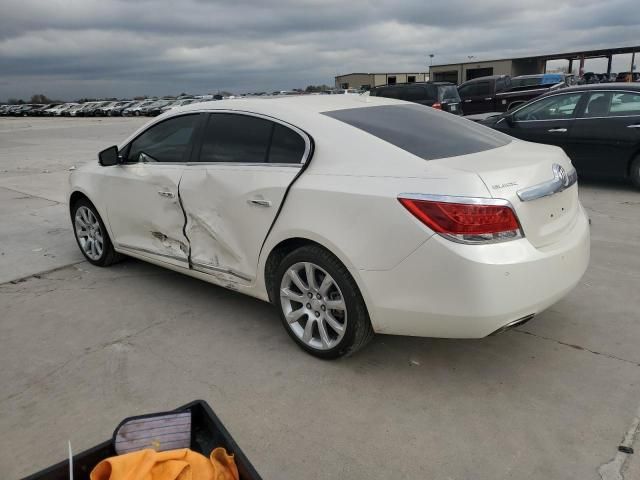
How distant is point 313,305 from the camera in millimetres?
3197

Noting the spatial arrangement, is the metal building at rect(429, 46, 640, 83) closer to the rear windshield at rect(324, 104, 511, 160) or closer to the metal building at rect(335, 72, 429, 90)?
the metal building at rect(335, 72, 429, 90)

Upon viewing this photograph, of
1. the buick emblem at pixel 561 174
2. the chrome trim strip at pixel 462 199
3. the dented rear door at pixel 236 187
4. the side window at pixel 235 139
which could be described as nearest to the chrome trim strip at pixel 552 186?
the buick emblem at pixel 561 174

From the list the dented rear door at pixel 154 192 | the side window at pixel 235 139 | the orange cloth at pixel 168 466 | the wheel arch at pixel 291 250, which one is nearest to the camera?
the orange cloth at pixel 168 466

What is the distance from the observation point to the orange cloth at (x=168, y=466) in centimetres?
164

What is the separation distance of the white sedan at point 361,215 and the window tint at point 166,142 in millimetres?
16

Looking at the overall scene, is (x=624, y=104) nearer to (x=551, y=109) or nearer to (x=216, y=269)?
(x=551, y=109)

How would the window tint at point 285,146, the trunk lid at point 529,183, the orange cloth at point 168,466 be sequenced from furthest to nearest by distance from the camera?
1. the window tint at point 285,146
2. the trunk lid at point 529,183
3. the orange cloth at point 168,466

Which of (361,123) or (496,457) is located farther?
(361,123)

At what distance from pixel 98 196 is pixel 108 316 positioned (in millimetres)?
1275

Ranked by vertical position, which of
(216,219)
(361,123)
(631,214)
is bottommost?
(631,214)

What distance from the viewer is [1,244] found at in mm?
6039

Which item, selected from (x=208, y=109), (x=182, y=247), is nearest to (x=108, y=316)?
(x=182, y=247)

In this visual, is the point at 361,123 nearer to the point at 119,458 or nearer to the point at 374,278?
the point at 374,278

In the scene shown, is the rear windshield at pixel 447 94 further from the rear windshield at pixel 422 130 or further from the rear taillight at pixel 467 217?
the rear taillight at pixel 467 217
